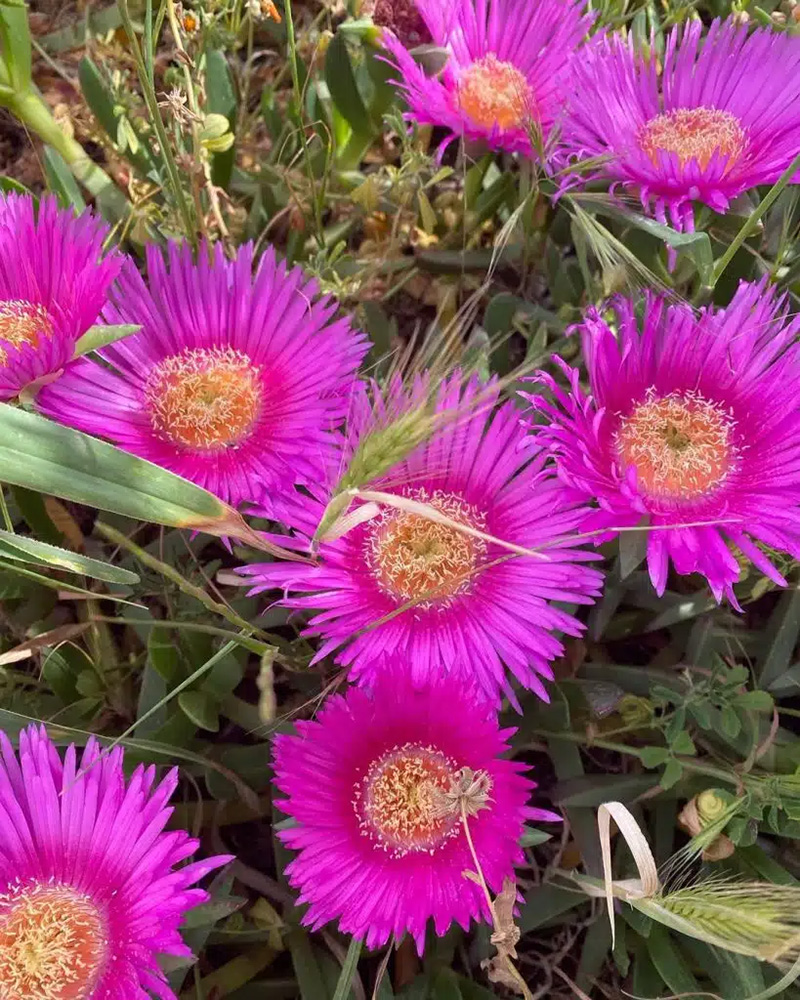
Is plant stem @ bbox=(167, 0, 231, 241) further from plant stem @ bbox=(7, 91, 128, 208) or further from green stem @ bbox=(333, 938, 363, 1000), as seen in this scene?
green stem @ bbox=(333, 938, 363, 1000)

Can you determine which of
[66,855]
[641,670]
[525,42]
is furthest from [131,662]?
[525,42]

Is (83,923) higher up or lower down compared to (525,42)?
lower down

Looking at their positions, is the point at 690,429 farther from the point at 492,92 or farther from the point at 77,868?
the point at 77,868

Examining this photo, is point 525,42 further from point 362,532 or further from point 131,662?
point 131,662

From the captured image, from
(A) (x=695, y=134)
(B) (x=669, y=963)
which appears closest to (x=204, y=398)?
(A) (x=695, y=134)

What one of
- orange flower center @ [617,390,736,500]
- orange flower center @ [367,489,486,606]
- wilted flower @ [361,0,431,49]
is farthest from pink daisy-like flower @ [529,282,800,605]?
wilted flower @ [361,0,431,49]

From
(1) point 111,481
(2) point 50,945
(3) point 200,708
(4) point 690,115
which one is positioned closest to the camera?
(1) point 111,481

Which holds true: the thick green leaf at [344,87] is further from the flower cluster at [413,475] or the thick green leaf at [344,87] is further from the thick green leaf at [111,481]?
the thick green leaf at [111,481]
